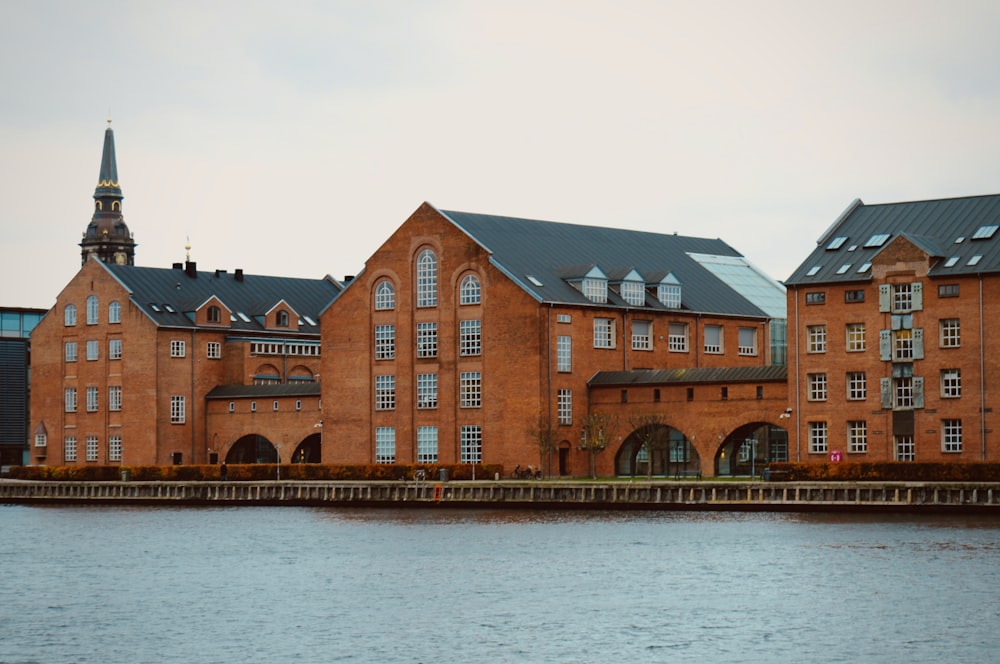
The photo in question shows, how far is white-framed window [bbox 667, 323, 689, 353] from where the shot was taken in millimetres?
120188

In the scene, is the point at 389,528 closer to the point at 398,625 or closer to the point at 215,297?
the point at 398,625

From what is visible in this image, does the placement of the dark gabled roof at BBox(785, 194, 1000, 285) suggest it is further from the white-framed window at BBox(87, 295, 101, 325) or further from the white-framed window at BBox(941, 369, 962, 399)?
the white-framed window at BBox(87, 295, 101, 325)

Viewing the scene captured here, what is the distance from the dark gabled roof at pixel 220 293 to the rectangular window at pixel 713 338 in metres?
34.1

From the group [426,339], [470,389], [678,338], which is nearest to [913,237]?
[678,338]

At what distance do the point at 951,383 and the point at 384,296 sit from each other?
3669cm

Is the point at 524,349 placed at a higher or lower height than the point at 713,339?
lower

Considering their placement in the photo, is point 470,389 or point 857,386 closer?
point 857,386

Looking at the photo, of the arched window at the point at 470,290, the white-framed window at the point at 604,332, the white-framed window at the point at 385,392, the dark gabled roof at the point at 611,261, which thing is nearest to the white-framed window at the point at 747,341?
the dark gabled roof at the point at 611,261

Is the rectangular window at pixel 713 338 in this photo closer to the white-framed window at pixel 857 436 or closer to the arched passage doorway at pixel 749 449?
the arched passage doorway at pixel 749 449

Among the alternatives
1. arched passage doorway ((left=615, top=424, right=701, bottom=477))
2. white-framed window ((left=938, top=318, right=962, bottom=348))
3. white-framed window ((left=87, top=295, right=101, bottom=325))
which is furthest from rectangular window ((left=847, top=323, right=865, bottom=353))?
white-framed window ((left=87, top=295, right=101, bottom=325))

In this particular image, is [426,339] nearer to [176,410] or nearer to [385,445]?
[385,445]

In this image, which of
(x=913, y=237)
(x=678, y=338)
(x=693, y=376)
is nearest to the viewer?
(x=913, y=237)

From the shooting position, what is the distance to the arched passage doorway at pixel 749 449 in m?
108

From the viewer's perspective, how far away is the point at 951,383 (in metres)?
97.2
